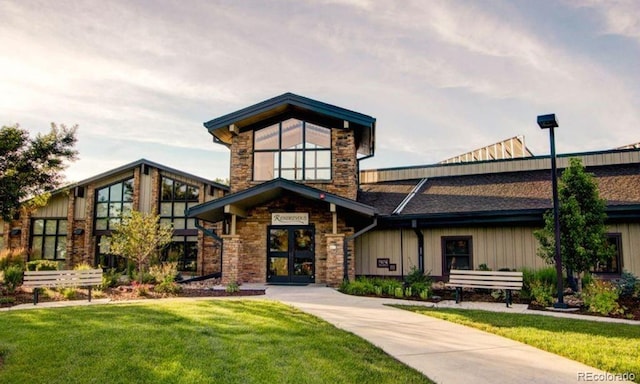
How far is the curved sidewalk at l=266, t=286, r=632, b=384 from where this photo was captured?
5016mm

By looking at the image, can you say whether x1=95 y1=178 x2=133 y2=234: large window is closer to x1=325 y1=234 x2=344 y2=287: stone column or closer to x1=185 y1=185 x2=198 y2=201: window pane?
→ x1=185 y1=185 x2=198 y2=201: window pane

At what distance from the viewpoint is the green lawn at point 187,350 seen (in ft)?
16.2

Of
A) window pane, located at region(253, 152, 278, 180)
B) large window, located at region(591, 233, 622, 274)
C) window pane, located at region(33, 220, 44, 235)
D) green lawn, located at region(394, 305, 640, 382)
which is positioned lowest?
green lawn, located at region(394, 305, 640, 382)

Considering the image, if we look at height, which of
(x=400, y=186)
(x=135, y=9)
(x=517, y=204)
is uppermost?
(x=135, y=9)

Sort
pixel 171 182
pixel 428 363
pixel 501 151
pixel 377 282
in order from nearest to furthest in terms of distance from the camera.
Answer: pixel 428 363 < pixel 377 282 < pixel 171 182 < pixel 501 151

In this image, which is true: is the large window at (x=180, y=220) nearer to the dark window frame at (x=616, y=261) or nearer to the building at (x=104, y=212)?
the building at (x=104, y=212)

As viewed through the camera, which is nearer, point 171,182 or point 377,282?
point 377,282

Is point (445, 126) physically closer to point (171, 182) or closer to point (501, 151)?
point (501, 151)

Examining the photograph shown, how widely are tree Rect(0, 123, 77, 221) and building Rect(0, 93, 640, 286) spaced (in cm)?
597

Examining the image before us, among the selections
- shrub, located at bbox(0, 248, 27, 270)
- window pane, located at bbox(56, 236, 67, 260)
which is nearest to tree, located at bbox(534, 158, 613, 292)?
shrub, located at bbox(0, 248, 27, 270)

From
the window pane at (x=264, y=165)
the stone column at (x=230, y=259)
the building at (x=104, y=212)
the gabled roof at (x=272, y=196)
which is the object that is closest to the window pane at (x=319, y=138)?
the window pane at (x=264, y=165)

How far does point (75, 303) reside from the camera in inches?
420

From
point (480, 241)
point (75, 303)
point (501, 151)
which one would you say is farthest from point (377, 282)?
point (501, 151)

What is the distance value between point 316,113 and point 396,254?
6.09 meters
